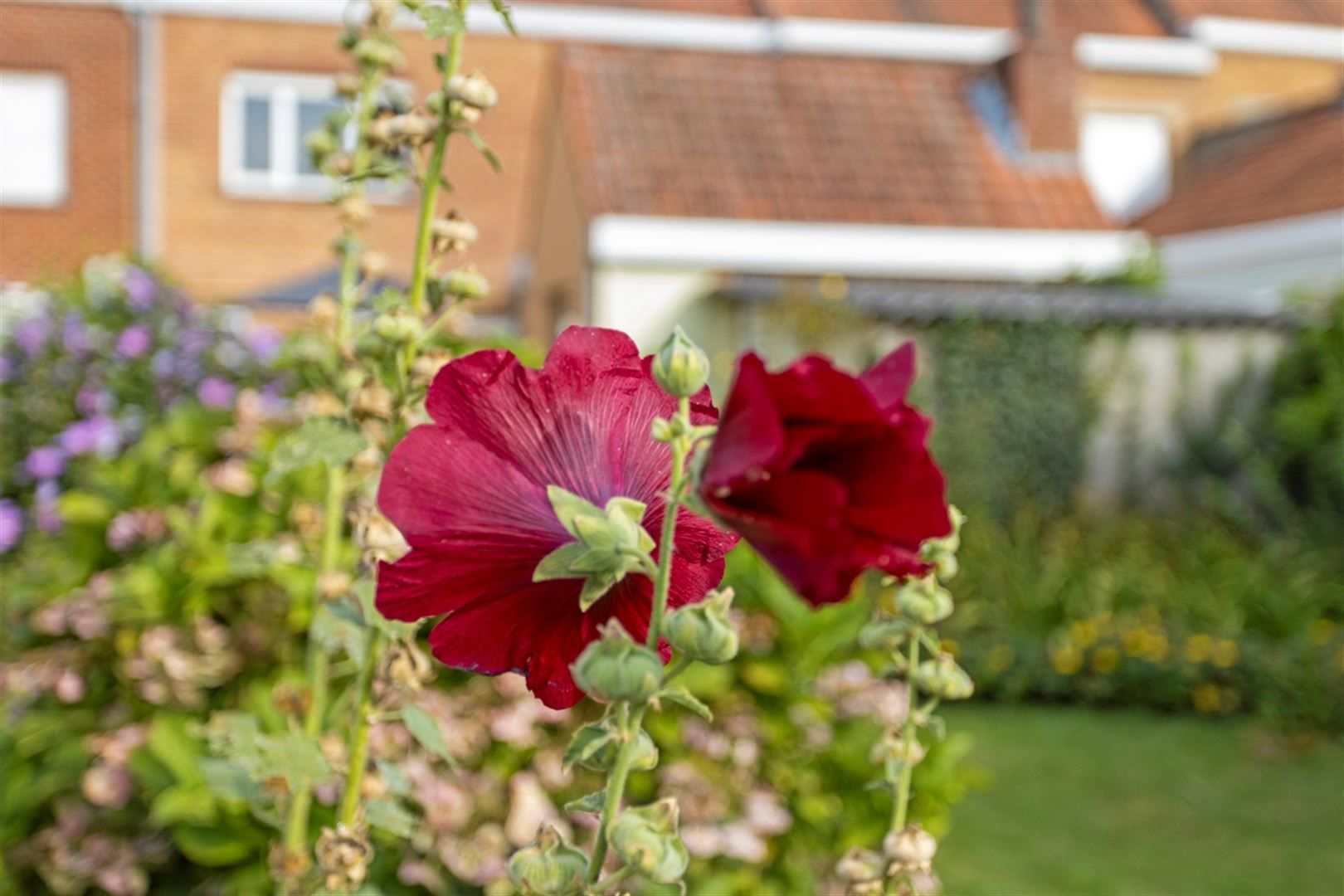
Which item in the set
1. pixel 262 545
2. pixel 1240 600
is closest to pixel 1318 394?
pixel 1240 600

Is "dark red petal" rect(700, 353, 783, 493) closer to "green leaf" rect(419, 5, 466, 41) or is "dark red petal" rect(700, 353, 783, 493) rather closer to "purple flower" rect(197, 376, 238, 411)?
"green leaf" rect(419, 5, 466, 41)

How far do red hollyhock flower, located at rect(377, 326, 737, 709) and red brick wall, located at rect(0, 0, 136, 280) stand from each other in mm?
16673

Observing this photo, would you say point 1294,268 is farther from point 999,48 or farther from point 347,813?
point 347,813

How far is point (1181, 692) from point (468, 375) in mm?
6961

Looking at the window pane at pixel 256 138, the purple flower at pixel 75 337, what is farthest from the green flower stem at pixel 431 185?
the window pane at pixel 256 138

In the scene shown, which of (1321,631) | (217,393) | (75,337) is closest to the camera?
(217,393)

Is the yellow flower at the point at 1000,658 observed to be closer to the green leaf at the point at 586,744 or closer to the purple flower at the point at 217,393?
the purple flower at the point at 217,393

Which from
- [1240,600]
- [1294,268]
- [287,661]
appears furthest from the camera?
[1294,268]

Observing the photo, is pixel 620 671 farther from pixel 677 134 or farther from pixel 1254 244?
pixel 1254 244

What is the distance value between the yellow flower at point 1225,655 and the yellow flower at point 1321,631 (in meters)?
0.37

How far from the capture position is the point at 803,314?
31.9ft

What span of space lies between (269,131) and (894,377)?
17.2 meters

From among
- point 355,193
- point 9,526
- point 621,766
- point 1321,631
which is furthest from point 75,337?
point 1321,631

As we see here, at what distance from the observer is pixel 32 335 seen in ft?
18.5
